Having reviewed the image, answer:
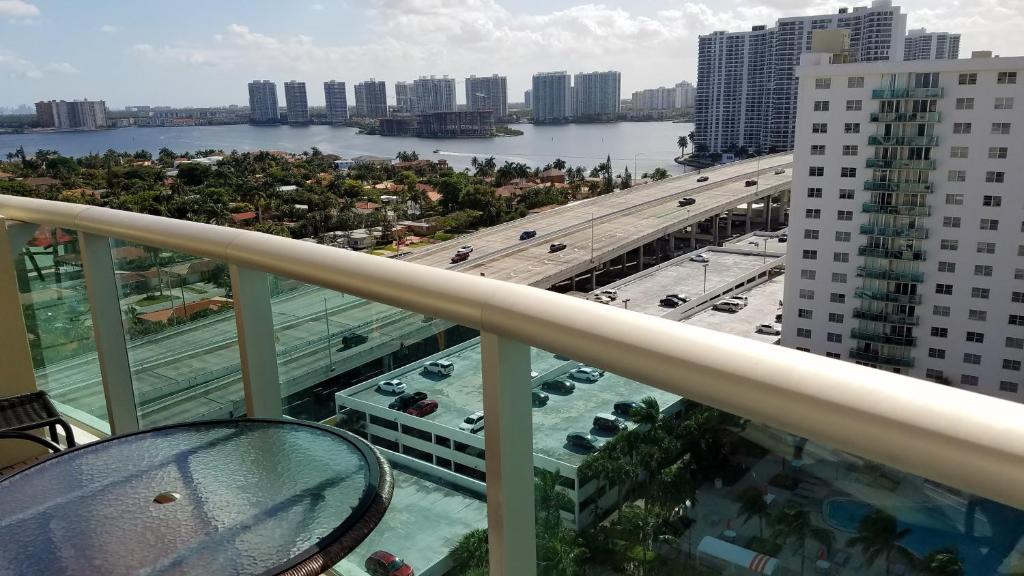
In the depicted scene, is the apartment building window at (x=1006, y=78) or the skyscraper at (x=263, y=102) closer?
the apartment building window at (x=1006, y=78)

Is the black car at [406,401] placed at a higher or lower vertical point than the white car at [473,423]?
lower

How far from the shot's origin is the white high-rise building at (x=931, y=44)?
57.9 m

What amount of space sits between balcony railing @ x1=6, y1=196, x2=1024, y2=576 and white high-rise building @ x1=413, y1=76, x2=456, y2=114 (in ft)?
363

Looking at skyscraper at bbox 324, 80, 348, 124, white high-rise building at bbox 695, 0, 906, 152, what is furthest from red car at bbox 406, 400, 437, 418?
skyscraper at bbox 324, 80, 348, 124

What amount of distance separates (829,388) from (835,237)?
23704 millimetres

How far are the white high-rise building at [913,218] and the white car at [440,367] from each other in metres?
21.7

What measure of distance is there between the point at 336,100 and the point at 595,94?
129 ft

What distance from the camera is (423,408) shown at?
39.9 inches

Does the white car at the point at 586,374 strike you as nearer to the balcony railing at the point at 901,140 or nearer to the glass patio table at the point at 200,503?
the glass patio table at the point at 200,503

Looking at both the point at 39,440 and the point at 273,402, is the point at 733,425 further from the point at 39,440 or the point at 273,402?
the point at 39,440

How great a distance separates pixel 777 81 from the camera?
6316 centimetres

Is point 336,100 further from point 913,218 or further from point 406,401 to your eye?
point 406,401

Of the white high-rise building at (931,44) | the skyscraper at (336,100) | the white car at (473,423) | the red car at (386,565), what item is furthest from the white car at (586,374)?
the skyscraper at (336,100)

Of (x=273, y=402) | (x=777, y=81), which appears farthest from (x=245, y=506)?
(x=777, y=81)
